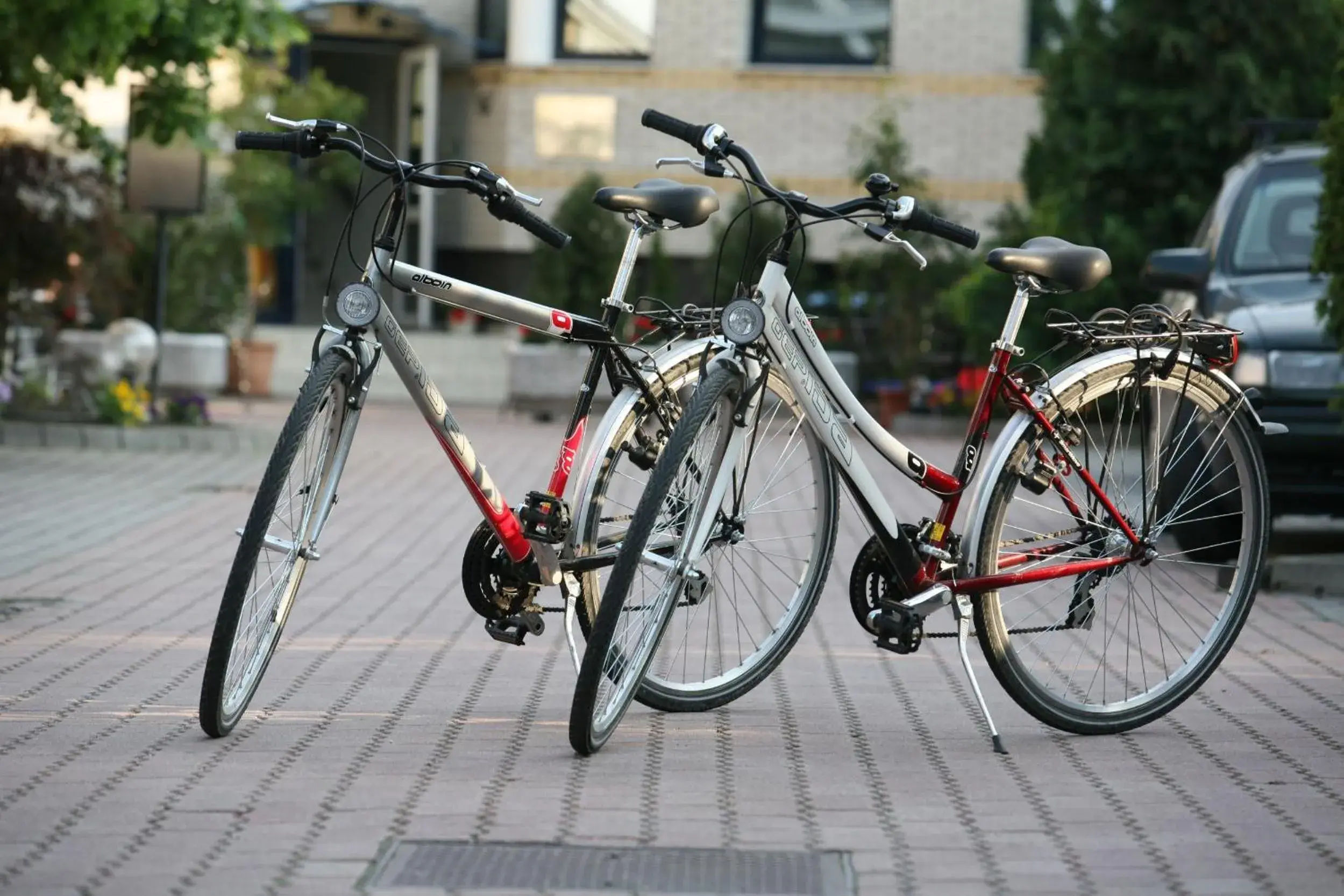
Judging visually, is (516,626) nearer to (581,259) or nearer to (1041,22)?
(581,259)

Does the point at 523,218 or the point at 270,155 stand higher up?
the point at 270,155

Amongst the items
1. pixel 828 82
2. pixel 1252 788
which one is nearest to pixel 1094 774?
pixel 1252 788

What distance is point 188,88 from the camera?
41.4ft

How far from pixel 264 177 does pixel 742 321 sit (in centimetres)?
1639

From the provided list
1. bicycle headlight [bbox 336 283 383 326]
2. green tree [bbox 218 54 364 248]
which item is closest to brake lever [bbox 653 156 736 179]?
bicycle headlight [bbox 336 283 383 326]

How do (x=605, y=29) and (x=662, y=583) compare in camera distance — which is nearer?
(x=662, y=583)

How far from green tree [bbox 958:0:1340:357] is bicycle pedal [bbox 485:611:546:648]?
11494 mm

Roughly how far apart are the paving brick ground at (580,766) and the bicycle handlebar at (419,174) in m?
1.27

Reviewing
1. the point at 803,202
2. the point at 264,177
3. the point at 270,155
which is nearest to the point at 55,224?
the point at 264,177

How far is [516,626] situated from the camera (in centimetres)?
521

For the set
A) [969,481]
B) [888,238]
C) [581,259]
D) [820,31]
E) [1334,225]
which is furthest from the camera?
[820,31]

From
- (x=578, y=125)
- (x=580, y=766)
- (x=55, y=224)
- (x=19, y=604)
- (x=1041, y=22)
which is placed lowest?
(x=19, y=604)

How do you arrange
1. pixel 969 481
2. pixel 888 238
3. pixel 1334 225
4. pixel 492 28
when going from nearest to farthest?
pixel 888 238 → pixel 969 481 → pixel 1334 225 → pixel 492 28

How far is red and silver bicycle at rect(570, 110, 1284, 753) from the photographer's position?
16.3ft
